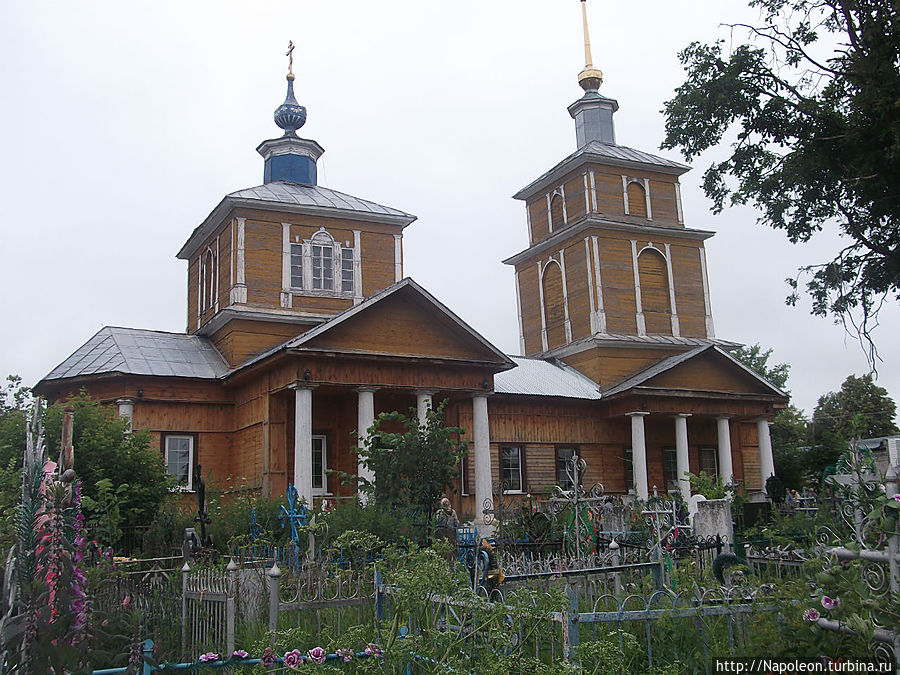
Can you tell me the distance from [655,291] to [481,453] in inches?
410

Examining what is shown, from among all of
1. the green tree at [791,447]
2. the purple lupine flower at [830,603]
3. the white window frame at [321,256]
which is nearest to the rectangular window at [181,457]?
the white window frame at [321,256]

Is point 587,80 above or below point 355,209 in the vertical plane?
above

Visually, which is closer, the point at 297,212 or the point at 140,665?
the point at 140,665

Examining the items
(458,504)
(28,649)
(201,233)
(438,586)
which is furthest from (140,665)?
(201,233)

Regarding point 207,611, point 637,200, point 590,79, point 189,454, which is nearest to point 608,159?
point 637,200

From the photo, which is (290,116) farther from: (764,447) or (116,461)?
(764,447)

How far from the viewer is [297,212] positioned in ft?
78.0

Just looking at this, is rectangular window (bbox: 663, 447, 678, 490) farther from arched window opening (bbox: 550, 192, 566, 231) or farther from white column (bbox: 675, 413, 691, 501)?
arched window opening (bbox: 550, 192, 566, 231)

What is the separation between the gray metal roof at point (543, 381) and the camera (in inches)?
966

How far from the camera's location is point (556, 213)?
30000 mm

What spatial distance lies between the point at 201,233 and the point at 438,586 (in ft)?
71.2

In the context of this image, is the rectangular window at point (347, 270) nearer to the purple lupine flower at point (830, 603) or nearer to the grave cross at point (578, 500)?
the grave cross at point (578, 500)

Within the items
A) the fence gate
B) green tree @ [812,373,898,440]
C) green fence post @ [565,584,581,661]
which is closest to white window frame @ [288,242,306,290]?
the fence gate

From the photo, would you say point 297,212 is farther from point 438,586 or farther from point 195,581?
point 438,586
